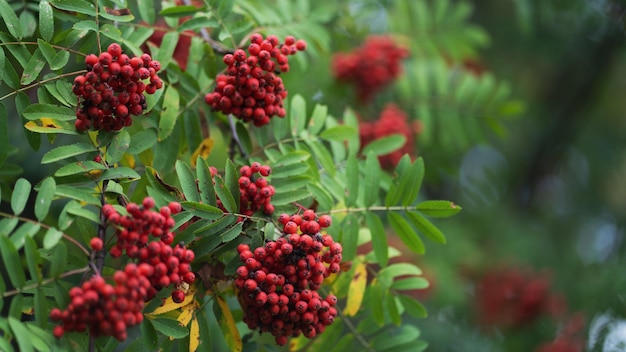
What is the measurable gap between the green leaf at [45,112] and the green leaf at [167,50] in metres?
0.30

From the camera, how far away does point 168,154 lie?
1.75 metres

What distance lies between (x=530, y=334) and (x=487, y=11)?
206 centimetres

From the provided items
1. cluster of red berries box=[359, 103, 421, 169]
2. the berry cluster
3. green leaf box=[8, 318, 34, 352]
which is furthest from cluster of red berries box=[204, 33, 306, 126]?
Result: cluster of red berries box=[359, 103, 421, 169]

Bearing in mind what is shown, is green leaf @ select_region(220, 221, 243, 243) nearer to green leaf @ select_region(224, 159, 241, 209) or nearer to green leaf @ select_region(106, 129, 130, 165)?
green leaf @ select_region(224, 159, 241, 209)

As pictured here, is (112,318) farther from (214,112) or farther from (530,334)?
(530,334)

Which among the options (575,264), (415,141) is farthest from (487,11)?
(415,141)

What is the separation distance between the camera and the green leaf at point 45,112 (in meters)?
1.49

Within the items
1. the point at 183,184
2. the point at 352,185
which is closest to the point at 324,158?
the point at 352,185

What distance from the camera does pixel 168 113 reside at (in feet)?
5.59

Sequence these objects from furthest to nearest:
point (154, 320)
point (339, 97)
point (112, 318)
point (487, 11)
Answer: point (487, 11), point (339, 97), point (154, 320), point (112, 318)

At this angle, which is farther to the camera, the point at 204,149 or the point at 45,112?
the point at 204,149

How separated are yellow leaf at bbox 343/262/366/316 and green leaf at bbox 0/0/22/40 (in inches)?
35.8

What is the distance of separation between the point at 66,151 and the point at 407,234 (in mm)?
781

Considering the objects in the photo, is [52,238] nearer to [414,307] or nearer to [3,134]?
[3,134]
